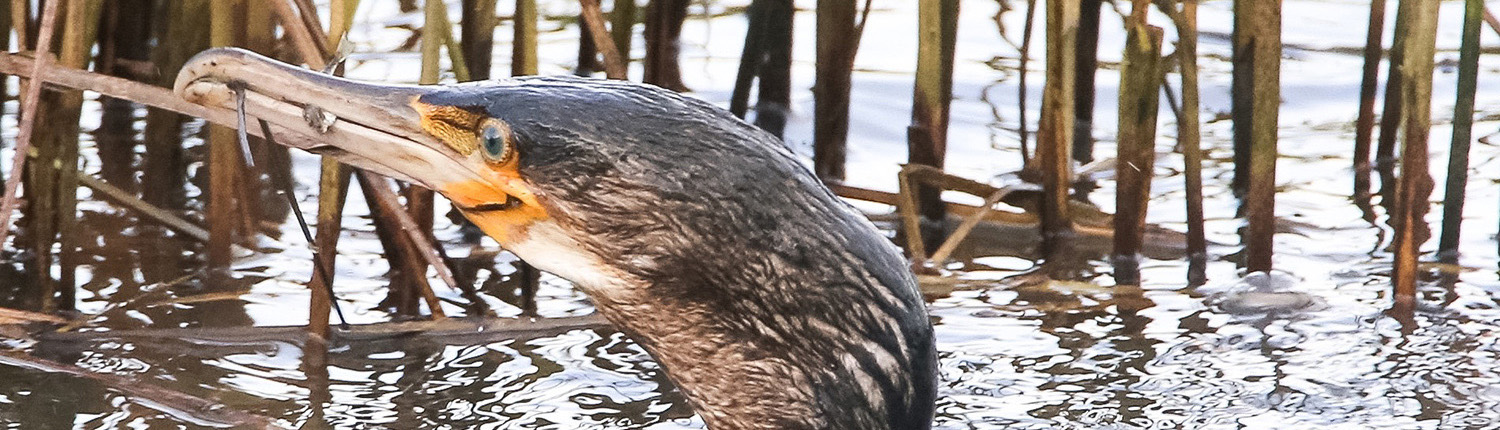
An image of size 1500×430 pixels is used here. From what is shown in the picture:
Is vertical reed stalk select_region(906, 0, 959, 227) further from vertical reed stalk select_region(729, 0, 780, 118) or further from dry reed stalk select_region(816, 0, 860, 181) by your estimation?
vertical reed stalk select_region(729, 0, 780, 118)

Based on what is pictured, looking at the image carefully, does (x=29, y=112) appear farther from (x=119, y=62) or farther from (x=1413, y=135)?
(x=1413, y=135)

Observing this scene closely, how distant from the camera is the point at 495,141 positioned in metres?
2.30

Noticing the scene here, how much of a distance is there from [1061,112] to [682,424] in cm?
115

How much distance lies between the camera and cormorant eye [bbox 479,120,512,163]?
2.29 m

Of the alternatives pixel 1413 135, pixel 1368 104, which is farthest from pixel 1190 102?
pixel 1368 104

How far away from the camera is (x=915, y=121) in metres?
4.02

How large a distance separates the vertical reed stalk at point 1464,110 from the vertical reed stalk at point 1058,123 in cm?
71

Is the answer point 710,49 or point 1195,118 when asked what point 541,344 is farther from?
point 710,49

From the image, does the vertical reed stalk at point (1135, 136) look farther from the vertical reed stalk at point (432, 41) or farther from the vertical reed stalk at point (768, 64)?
the vertical reed stalk at point (432, 41)

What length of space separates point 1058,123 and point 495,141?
6.02 feet

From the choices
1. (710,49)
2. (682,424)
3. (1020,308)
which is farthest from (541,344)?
(710,49)

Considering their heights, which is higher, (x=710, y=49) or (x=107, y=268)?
(x=710, y=49)

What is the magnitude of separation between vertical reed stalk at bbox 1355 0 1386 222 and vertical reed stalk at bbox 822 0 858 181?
3.79 ft

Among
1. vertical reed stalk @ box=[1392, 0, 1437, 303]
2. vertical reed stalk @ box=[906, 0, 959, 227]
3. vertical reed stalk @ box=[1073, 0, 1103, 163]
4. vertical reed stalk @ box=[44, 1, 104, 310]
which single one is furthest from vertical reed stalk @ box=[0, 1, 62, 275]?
vertical reed stalk @ box=[1073, 0, 1103, 163]
